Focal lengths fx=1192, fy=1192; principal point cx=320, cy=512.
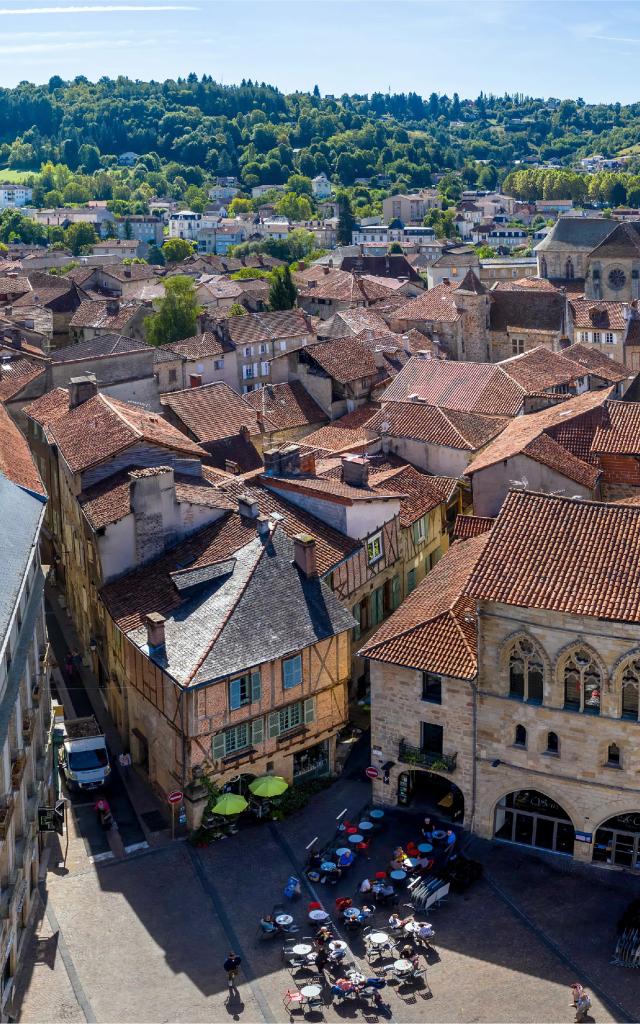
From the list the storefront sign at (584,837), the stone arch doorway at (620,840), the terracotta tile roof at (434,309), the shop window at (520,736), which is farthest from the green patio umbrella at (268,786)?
the terracotta tile roof at (434,309)

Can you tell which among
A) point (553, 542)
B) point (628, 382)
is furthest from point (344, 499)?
point (628, 382)

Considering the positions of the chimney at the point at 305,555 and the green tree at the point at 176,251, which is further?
the green tree at the point at 176,251

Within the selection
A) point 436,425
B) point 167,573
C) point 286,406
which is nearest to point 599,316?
point 286,406

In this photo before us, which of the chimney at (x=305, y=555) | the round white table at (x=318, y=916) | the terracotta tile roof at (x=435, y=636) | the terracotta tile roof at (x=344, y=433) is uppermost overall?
the chimney at (x=305, y=555)

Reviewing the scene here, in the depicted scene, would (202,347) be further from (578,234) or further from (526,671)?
(578,234)

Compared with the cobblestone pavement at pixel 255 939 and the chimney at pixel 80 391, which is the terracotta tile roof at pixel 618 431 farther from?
the chimney at pixel 80 391

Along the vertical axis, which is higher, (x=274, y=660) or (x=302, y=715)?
(x=274, y=660)

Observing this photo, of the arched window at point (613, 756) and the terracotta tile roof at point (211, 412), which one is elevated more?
the terracotta tile roof at point (211, 412)

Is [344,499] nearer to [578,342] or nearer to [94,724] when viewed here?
[94,724]
